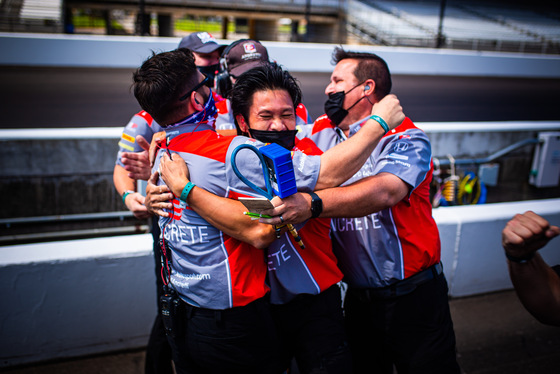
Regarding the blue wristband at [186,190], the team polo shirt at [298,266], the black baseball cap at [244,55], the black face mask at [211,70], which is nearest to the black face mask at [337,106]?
the team polo shirt at [298,266]

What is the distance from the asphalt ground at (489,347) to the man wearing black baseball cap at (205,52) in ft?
7.19

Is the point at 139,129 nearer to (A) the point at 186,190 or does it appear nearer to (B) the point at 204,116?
(B) the point at 204,116

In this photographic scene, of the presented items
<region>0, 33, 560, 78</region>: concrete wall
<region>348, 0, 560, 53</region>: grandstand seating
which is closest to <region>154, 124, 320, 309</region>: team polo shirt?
<region>0, 33, 560, 78</region>: concrete wall

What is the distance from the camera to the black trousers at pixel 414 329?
2.11m

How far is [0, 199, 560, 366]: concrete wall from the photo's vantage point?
278cm

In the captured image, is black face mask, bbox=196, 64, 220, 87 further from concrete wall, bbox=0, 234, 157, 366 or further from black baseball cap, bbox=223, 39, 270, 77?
concrete wall, bbox=0, 234, 157, 366

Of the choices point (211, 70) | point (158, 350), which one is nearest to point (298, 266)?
point (158, 350)

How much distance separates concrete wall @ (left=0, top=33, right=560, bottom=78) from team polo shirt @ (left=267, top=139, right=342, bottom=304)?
843cm

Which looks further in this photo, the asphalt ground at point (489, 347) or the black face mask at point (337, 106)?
the asphalt ground at point (489, 347)

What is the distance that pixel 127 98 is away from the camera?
32.6ft

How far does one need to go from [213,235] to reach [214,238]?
0.01 m

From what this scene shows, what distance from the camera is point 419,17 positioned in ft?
98.0

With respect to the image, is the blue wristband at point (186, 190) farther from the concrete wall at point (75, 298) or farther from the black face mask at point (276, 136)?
the concrete wall at point (75, 298)

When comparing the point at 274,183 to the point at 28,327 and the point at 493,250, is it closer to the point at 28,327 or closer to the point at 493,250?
the point at 28,327
